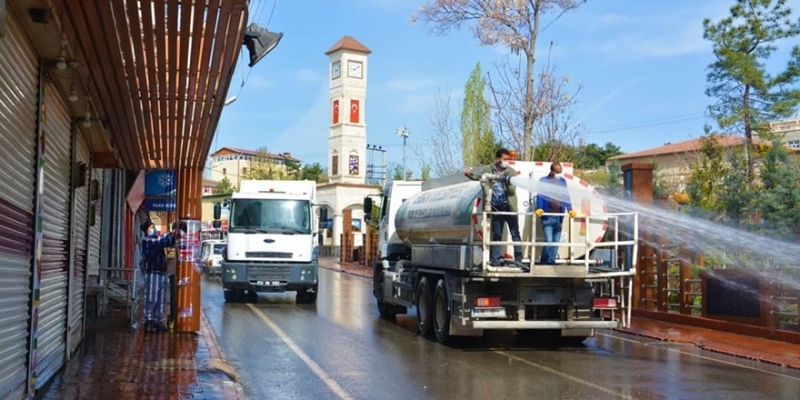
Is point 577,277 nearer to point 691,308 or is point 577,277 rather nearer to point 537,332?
point 537,332

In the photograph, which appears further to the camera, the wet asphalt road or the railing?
the railing

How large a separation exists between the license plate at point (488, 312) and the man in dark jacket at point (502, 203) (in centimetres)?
76

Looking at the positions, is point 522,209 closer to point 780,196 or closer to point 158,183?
point 780,196

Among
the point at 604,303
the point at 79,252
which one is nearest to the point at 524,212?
the point at 604,303

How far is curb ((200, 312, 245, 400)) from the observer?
8.73m

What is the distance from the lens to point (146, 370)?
9.95m

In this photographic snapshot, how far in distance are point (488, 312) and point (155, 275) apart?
258 inches

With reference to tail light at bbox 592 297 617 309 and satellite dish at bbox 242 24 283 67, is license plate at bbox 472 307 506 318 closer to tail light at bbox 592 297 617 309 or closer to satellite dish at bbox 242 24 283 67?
tail light at bbox 592 297 617 309

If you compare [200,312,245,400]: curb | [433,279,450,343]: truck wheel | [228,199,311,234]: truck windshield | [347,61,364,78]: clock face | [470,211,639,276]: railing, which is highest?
[347,61,364,78]: clock face

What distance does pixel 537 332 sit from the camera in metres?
15.0

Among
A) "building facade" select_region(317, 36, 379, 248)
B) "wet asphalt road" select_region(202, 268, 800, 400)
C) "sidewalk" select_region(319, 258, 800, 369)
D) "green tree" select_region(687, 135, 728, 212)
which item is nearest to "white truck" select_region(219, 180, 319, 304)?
"wet asphalt road" select_region(202, 268, 800, 400)

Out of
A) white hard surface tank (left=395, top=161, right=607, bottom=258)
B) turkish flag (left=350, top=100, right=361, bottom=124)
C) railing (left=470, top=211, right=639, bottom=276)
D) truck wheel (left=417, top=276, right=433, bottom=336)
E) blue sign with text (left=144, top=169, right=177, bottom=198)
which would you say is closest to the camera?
railing (left=470, top=211, right=639, bottom=276)

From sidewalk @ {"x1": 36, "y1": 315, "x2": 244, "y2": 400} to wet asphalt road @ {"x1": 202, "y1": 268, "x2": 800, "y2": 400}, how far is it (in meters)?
0.38

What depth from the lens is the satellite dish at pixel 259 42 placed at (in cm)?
1292
